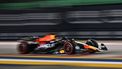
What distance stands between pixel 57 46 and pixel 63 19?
302 cm

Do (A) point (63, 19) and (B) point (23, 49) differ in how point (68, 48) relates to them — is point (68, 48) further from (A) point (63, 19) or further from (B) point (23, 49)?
(A) point (63, 19)

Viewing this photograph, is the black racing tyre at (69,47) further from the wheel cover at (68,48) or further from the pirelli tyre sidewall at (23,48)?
the pirelli tyre sidewall at (23,48)

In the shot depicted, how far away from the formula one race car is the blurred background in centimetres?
242

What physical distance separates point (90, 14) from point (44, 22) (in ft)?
4.05

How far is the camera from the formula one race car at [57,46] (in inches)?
275

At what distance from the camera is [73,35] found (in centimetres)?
997

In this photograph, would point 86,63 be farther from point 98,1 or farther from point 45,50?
point 98,1

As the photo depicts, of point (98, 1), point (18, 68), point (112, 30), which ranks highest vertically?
point (98, 1)

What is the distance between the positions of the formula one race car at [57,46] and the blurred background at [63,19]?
242 centimetres

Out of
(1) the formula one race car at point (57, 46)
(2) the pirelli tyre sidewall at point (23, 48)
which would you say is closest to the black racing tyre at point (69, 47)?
(1) the formula one race car at point (57, 46)

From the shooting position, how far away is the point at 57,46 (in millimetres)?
7234

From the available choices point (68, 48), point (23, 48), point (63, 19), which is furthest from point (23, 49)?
point (63, 19)

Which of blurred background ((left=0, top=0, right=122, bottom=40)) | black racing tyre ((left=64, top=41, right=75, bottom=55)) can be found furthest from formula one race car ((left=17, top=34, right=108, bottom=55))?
blurred background ((left=0, top=0, right=122, bottom=40))

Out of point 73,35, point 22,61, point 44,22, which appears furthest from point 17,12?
point 22,61
